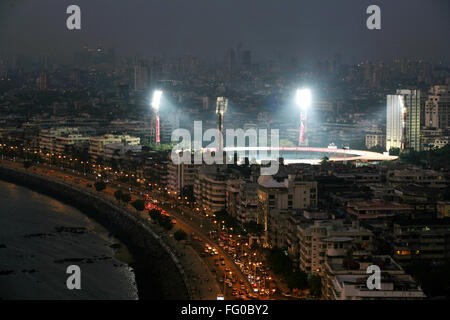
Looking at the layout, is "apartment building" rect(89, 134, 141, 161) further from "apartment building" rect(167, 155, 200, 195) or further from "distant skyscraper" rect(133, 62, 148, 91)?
"distant skyscraper" rect(133, 62, 148, 91)

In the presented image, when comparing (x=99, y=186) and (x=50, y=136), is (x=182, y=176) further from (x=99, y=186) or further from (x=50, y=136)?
(x=50, y=136)

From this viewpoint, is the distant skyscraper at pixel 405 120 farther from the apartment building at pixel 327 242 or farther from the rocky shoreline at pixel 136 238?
the apartment building at pixel 327 242

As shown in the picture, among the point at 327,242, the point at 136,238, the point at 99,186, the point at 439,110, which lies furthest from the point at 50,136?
the point at 327,242

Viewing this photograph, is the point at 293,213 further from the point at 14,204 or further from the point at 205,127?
the point at 205,127

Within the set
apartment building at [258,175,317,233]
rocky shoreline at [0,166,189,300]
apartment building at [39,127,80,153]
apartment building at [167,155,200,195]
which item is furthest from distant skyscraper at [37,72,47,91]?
apartment building at [258,175,317,233]

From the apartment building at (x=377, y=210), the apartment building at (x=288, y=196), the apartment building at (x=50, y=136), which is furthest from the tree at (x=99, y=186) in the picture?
the apartment building at (x=50, y=136)
